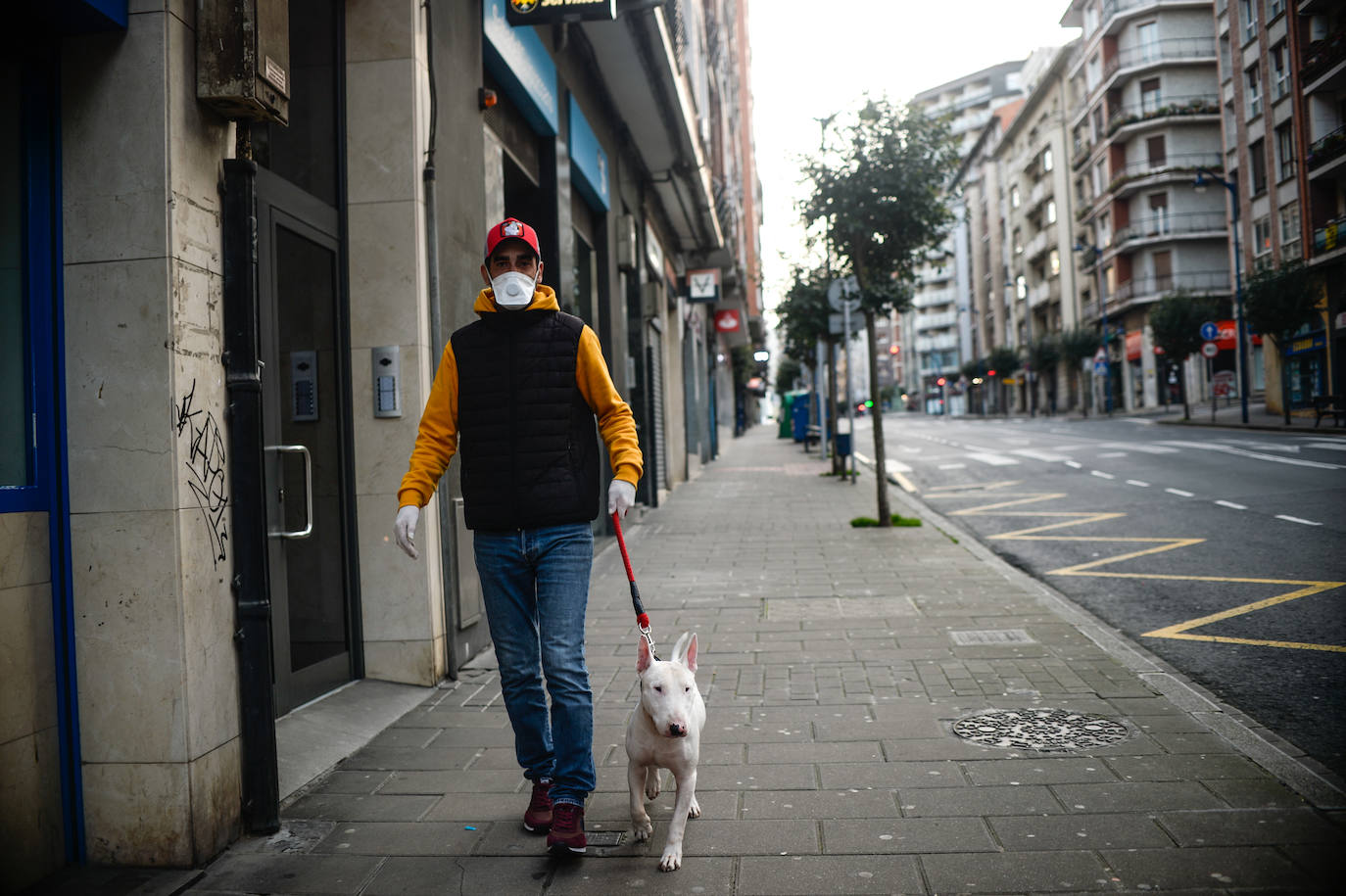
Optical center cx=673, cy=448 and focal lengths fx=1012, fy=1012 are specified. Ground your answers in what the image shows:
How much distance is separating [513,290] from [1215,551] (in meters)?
8.12

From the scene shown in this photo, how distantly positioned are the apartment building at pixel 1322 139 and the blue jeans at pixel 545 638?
410cm

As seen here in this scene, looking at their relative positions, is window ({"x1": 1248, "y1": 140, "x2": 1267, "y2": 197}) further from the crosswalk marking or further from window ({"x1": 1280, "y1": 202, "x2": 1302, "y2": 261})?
the crosswalk marking

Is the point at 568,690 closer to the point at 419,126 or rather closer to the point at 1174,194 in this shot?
the point at 419,126

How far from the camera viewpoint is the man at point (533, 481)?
3.50 m

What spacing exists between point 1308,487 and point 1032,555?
147 inches

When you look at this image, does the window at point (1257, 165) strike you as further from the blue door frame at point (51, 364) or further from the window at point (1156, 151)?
the window at point (1156, 151)

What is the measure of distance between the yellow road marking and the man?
14.6ft

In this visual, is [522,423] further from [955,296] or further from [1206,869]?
[955,296]

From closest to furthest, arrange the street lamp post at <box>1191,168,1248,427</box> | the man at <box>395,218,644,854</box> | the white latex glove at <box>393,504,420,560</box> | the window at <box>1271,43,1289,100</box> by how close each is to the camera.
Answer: the white latex glove at <box>393,504,420,560</box>
the man at <box>395,218,644,854</box>
the window at <box>1271,43,1289,100</box>
the street lamp post at <box>1191,168,1248,427</box>

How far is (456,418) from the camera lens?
3.70m

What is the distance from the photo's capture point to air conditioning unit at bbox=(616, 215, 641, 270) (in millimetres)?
13211

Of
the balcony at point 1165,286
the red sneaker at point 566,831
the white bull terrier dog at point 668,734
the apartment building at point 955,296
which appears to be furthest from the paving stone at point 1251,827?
the apartment building at point 955,296

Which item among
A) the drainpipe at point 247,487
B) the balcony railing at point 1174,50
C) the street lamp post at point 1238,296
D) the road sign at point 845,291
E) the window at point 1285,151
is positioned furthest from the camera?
the road sign at point 845,291

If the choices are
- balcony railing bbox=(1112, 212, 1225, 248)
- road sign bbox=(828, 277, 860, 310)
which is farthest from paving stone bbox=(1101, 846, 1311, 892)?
balcony railing bbox=(1112, 212, 1225, 248)
